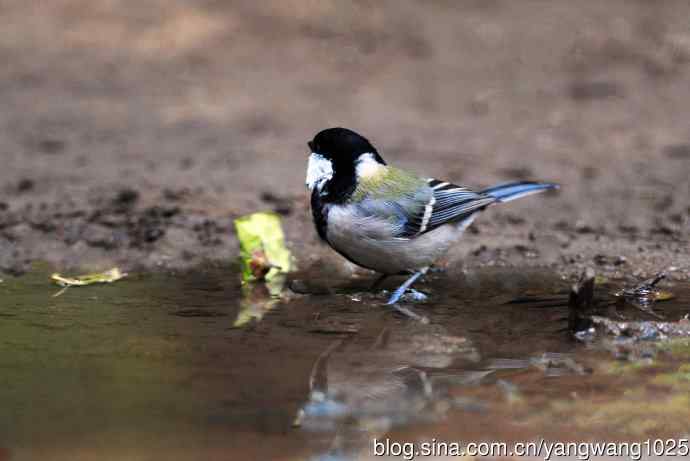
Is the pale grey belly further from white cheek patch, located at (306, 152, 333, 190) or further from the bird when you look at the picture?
white cheek patch, located at (306, 152, 333, 190)

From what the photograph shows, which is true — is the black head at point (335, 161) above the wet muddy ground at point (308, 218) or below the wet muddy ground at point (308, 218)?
above

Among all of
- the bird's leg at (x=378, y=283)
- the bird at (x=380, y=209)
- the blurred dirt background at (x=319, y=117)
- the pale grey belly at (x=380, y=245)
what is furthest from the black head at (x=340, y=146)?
the blurred dirt background at (x=319, y=117)

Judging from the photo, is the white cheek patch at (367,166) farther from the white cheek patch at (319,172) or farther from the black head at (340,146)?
the white cheek patch at (319,172)

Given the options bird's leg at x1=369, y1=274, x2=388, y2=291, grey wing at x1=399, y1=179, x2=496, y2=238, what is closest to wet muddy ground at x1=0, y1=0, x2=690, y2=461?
bird's leg at x1=369, y1=274, x2=388, y2=291

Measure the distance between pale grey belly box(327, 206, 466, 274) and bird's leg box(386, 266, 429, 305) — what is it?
56 mm

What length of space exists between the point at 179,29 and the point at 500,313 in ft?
25.7

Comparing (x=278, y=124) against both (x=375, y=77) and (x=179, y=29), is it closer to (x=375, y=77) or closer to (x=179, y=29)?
(x=375, y=77)

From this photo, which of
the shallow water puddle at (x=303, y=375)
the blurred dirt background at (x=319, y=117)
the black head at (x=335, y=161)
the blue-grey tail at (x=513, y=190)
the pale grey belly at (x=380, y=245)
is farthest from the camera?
the blurred dirt background at (x=319, y=117)

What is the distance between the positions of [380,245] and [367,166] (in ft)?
1.81

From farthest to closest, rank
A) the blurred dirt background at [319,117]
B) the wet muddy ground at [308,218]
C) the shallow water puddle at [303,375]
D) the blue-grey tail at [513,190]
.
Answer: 1. the blurred dirt background at [319,117]
2. the blue-grey tail at [513,190]
3. the wet muddy ground at [308,218]
4. the shallow water puddle at [303,375]

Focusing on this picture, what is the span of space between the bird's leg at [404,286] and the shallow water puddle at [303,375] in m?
0.09

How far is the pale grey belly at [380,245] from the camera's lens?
5.52m

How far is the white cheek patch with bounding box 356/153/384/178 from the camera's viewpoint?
5.81 m

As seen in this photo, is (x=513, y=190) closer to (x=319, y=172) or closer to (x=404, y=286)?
(x=404, y=286)
